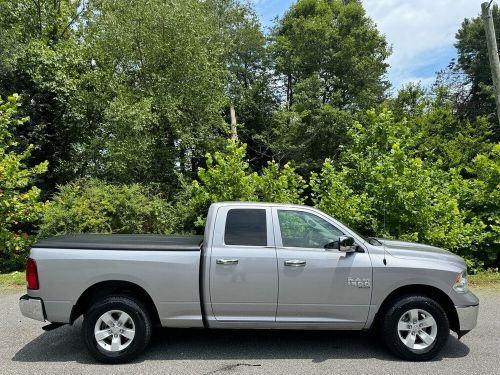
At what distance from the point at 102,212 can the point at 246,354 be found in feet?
25.1

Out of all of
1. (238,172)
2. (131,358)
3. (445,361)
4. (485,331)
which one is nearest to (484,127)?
(238,172)

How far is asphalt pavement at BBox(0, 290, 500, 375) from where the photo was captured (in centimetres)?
480

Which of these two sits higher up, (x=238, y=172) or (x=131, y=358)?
(x=238, y=172)

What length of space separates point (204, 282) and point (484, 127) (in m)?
22.6

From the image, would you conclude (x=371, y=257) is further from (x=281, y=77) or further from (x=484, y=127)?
(x=281, y=77)

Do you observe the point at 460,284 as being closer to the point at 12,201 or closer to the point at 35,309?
the point at 35,309

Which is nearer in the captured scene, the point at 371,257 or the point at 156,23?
the point at 371,257

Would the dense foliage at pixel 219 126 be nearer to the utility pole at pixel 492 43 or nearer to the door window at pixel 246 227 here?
the utility pole at pixel 492 43

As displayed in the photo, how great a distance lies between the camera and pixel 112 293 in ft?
17.0

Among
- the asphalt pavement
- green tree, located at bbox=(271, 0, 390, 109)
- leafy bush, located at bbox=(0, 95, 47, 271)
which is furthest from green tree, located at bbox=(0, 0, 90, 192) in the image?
the asphalt pavement

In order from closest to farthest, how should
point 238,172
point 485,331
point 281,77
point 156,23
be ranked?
1. point 485,331
2. point 238,172
3. point 156,23
4. point 281,77

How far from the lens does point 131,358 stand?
5023 mm

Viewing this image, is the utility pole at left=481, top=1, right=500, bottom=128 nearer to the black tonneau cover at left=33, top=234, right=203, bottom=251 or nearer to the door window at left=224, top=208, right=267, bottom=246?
the door window at left=224, top=208, right=267, bottom=246

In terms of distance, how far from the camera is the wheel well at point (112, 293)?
5152 millimetres
